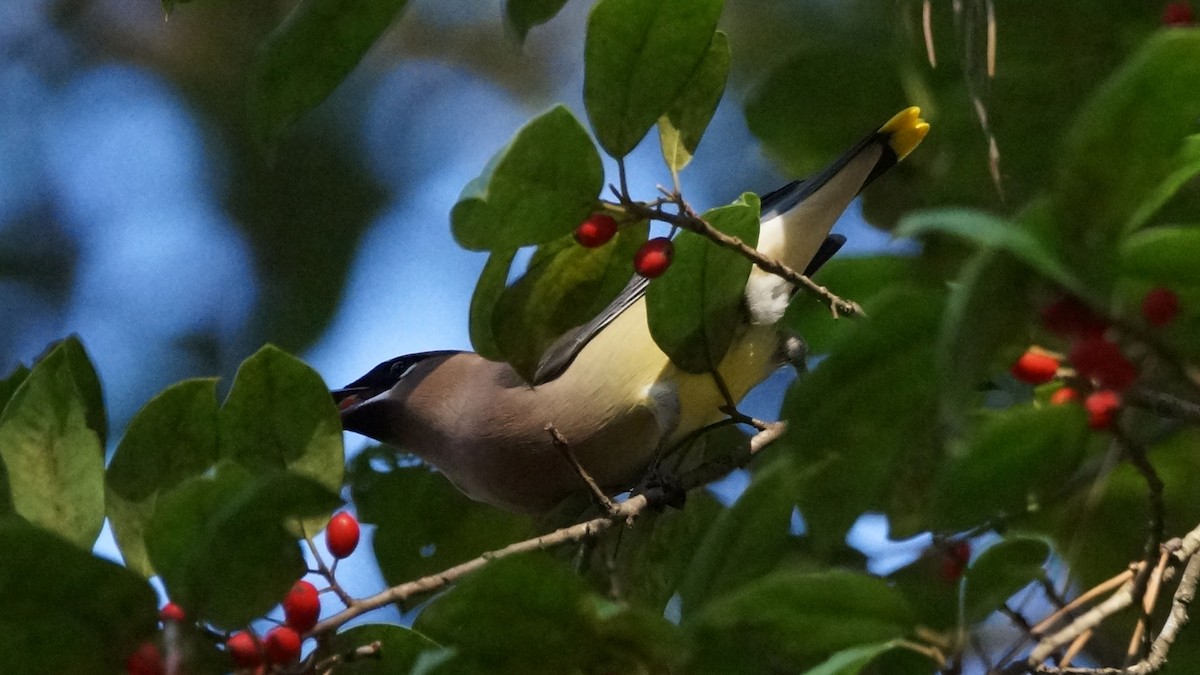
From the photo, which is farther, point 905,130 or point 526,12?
point 905,130

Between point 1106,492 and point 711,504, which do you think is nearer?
point 1106,492

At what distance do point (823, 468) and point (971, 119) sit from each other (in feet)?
2.18

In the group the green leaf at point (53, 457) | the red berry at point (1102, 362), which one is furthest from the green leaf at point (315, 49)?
the red berry at point (1102, 362)

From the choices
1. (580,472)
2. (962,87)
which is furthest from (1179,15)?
(580,472)

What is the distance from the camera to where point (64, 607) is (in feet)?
4.25

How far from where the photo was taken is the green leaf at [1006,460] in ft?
4.19

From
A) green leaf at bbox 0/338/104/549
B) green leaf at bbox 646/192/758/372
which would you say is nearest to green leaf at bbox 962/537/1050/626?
green leaf at bbox 646/192/758/372

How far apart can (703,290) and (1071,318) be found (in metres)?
0.56

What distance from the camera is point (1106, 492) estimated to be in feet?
5.97

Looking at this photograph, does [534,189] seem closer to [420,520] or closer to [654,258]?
[654,258]

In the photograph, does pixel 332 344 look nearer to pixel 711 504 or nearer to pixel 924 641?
pixel 711 504

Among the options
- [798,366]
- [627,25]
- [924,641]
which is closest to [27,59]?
[798,366]

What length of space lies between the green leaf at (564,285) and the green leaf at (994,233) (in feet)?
2.22

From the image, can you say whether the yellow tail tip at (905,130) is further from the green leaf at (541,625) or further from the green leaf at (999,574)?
the green leaf at (541,625)
